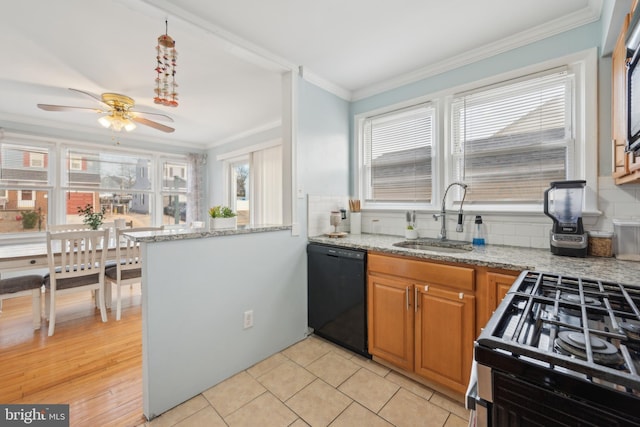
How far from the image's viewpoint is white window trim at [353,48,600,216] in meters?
1.68

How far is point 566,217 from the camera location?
65.2 inches

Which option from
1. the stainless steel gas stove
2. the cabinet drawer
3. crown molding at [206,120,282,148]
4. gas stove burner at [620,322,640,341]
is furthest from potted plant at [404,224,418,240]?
crown molding at [206,120,282,148]

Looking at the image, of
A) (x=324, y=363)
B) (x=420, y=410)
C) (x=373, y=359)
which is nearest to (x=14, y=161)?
(x=324, y=363)

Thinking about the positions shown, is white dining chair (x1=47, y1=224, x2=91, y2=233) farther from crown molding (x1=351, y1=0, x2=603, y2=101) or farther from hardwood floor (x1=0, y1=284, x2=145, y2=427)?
crown molding (x1=351, y1=0, x2=603, y2=101)

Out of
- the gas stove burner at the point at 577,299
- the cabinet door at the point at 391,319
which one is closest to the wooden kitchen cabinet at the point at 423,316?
the cabinet door at the point at 391,319

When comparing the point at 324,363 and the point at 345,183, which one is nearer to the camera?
the point at 324,363

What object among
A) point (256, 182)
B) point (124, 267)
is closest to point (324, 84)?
point (256, 182)

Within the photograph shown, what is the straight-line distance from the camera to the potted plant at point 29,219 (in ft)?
12.5

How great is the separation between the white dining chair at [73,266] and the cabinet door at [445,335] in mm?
3059

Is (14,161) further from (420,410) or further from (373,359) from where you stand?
(420,410)

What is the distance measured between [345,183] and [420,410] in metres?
2.02

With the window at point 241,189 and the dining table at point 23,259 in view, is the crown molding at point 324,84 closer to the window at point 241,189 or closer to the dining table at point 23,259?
the window at point 241,189

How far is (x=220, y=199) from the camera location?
5324mm

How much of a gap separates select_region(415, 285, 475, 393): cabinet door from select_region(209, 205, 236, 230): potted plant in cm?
145
